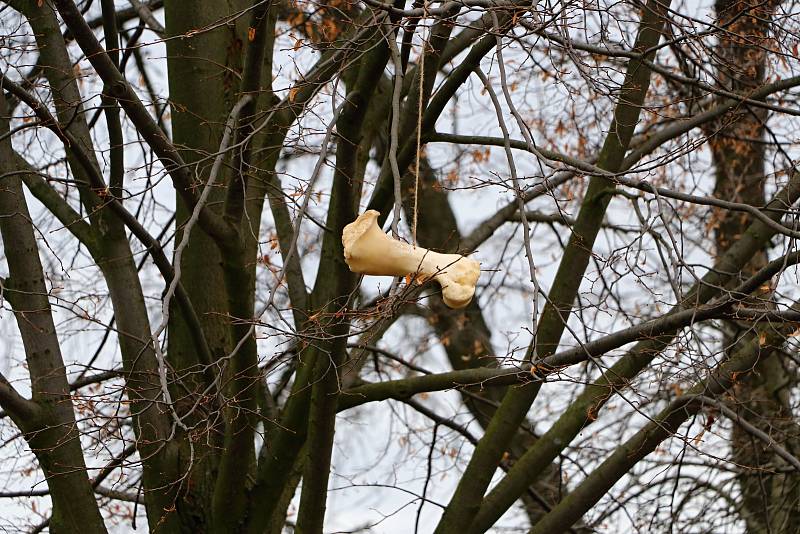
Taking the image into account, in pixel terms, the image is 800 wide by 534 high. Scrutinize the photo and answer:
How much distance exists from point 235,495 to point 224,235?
4.42ft

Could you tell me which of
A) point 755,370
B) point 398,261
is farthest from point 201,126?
point 755,370

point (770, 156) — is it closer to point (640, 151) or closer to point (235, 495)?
point (640, 151)

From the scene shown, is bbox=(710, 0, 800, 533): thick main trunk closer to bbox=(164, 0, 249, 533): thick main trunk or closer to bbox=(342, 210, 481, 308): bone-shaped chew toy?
bbox=(164, 0, 249, 533): thick main trunk

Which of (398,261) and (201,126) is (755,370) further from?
(398,261)

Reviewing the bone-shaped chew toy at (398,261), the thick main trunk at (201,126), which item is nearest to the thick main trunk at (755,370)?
the thick main trunk at (201,126)

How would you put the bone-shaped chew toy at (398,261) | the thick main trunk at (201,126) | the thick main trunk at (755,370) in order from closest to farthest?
1. the bone-shaped chew toy at (398,261)
2. the thick main trunk at (201,126)
3. the thick main trunk at (755,370)

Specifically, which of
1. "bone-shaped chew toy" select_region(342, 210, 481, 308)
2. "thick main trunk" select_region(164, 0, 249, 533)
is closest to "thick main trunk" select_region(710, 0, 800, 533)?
"thick main trunk" select_region(164, 0, 249, 533)

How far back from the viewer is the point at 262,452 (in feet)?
18.4

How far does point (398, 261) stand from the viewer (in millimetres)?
2535

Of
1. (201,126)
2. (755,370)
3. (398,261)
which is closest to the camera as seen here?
(398,261)

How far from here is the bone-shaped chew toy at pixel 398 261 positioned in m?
2.53

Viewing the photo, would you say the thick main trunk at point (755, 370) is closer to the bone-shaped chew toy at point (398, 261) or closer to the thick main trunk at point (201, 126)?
the thick main trunk at point (201, 126)

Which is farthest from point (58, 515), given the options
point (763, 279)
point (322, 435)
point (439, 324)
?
point (439, 324)

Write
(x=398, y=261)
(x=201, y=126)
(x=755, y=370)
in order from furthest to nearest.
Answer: (x=755, y=370)
(x=201, y=126)
(x=398, y=261)
